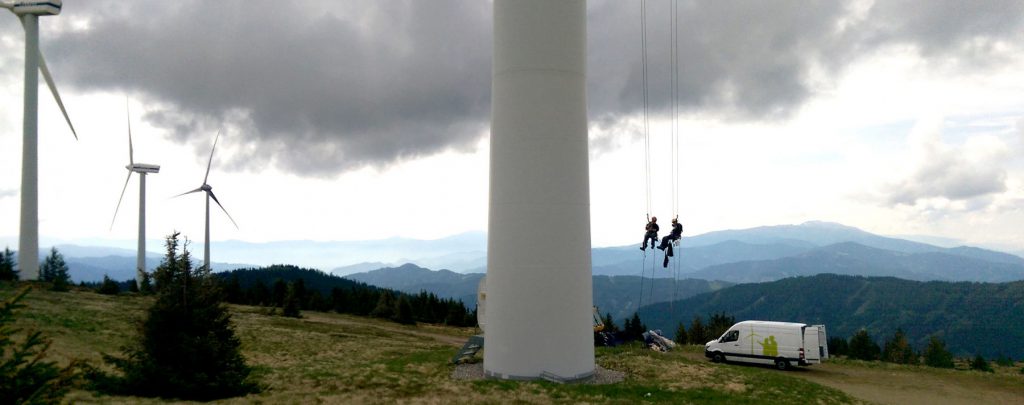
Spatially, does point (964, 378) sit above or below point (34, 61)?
below

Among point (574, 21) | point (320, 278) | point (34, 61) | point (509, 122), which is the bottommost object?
point (320, 278)

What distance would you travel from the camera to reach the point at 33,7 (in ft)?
152

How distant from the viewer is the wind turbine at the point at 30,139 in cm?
4462

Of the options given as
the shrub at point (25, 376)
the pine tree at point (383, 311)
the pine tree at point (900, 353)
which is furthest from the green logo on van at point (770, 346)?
the pine tree at point (900, 353)

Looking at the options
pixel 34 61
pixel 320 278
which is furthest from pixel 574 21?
pixel 320 278

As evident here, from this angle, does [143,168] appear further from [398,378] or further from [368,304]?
[398,378]

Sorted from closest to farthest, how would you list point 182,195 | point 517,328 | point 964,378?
point 517,328
point 964,378
point 182,195

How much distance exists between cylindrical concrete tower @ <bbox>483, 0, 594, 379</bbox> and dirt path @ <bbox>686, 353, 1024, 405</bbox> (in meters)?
12.5

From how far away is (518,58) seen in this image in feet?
65.1

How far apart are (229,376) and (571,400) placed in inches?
385

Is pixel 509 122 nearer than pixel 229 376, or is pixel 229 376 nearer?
pixel 229 376

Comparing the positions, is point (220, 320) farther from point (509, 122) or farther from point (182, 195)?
point (182, 195)

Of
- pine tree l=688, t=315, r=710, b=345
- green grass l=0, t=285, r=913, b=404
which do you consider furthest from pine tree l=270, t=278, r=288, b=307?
pine tree l=688, t=315, r=710, b=345

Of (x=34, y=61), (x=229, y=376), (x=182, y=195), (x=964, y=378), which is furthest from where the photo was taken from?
(x=182, y=195)
